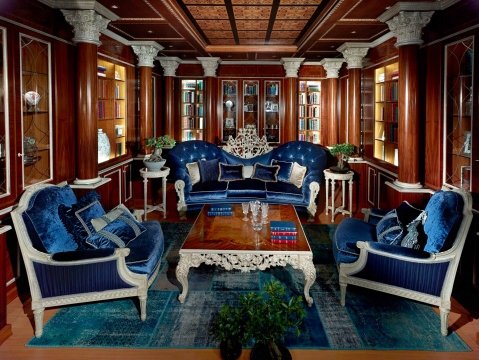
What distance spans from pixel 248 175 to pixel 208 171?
73 cm

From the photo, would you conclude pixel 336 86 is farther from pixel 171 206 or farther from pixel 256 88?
pixel 171 206

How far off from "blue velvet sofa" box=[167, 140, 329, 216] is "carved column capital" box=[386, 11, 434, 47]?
2.28 meters

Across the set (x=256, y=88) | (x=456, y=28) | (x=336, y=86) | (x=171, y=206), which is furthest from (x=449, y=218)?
(x=256, y=88)

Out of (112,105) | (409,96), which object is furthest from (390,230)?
(112,105)

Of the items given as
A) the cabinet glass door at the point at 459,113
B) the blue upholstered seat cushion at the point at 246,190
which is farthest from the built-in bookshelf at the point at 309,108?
the cabinet glass door at the point at 459,113

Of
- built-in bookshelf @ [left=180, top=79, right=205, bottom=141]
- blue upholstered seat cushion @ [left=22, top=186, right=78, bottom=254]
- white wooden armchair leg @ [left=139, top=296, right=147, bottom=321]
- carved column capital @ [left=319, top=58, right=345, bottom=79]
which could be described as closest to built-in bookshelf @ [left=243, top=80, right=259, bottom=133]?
built-in bookshelf @ [left=180, top=79, right=205, bottom=141]

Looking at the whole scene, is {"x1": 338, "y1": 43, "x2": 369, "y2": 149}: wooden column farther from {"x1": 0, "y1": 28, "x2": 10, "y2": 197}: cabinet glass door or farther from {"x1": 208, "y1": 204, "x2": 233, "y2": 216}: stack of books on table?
{"x1": 0, "y1": 28, "x2": 10, "y2": 197}: cabinet glass door

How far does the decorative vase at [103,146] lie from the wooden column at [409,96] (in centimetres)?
430

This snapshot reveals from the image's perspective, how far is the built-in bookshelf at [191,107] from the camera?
1088cm

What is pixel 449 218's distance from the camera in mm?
3385

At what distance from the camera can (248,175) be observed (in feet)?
24.5

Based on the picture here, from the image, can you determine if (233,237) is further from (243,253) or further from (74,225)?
(74,225)

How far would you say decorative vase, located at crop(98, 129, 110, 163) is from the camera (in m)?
6.63

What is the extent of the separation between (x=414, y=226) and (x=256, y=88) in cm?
769
